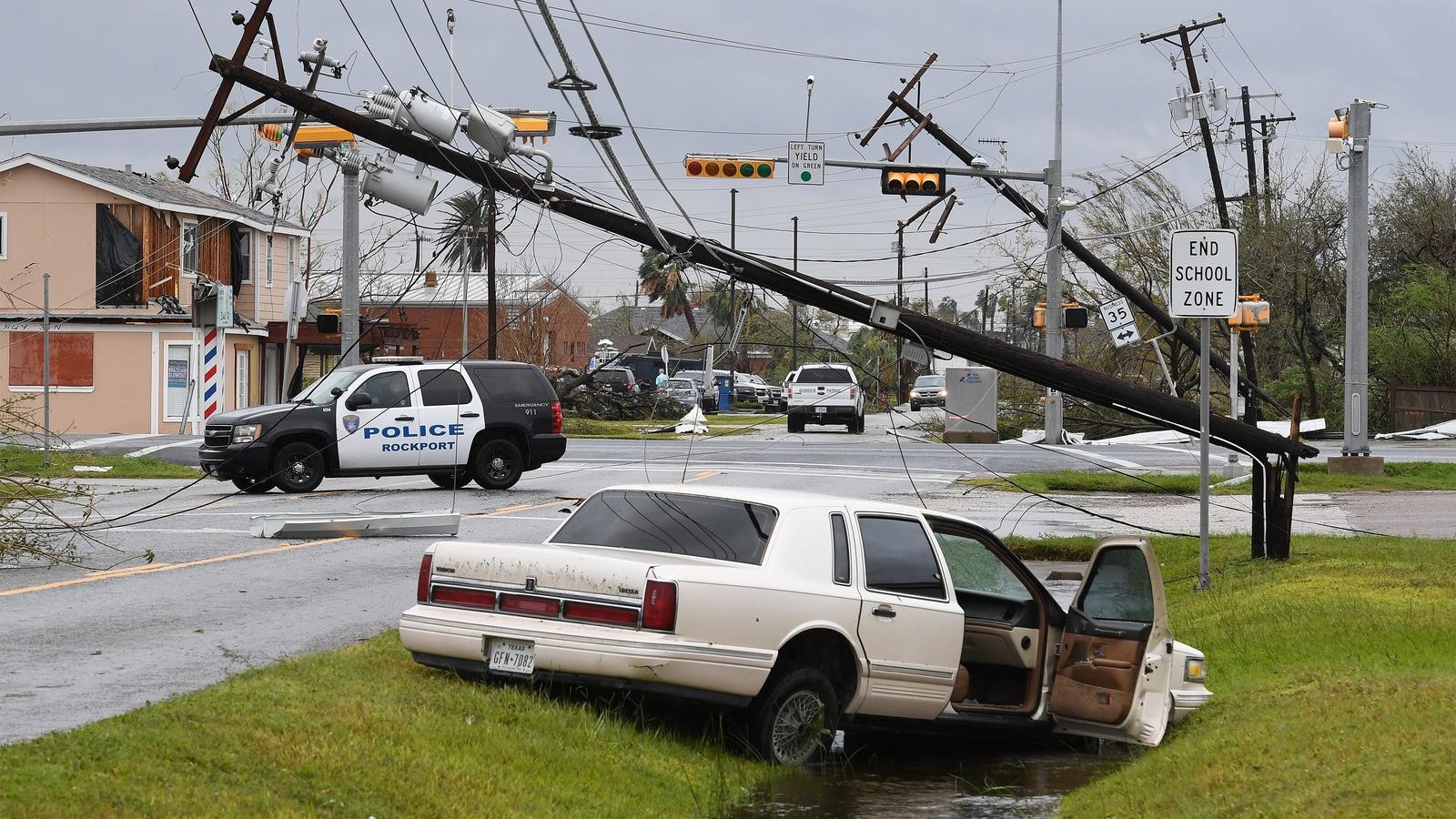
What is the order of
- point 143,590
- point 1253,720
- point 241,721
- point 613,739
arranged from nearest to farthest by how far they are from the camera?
point 241,721, point 613,739, point 1253,720, point 143,590

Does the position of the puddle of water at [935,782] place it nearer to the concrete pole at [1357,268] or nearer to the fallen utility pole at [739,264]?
the fallen utility pole at [739,264]

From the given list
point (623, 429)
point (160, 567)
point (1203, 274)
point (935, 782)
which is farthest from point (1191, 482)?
point (623, 429)

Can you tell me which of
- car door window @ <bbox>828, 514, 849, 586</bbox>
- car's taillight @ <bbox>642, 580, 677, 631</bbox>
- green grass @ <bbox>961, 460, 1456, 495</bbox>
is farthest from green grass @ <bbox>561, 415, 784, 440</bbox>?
car's taillight @ <bbox>642, 580, 677, 631</bbox>

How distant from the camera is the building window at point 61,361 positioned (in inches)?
1747

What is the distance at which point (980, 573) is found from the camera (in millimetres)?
9828

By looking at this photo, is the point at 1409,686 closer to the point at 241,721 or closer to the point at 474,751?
the point at 474,751

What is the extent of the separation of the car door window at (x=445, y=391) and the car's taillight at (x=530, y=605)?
618 inches

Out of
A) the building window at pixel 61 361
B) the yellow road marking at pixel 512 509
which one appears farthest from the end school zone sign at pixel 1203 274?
the building window at pixel 61 361

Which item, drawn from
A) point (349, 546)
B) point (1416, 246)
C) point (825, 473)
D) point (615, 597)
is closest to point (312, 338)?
point (825, 473)

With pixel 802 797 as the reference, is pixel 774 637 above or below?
above

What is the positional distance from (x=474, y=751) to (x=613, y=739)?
2.90 ft

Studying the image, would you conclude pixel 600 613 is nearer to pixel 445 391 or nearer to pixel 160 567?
pixel 160 567

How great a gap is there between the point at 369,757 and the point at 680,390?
6014 cm

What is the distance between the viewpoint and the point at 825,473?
29.3 meters
